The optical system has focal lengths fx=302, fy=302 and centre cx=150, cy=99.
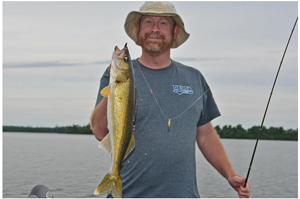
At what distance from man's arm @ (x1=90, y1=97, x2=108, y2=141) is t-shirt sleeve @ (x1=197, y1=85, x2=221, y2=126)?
142 cm

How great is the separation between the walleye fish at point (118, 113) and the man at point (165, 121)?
37cm


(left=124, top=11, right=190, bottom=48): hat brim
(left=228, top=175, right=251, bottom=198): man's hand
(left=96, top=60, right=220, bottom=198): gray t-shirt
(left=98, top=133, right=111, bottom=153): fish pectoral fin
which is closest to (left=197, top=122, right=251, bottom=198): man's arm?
(left=228, top=175, right=251, bottom=198): man's hand

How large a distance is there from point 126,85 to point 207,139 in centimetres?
184

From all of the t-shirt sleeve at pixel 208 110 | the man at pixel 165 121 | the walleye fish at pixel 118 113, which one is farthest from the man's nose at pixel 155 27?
the t-shirt sleeve at pixel 208 110

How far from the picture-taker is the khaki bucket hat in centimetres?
409

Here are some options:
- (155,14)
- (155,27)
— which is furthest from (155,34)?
(155,14)

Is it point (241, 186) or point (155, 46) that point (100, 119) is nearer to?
point (155, 46)

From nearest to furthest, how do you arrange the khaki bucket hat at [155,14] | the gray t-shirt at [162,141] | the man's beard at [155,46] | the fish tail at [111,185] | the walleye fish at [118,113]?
the walleye fish at [118,113] → the fish tail at [111,185] → the gray t-shirt at [162,141] → the man's beard at [155,46] → the khaki bucket hat at [155,14]

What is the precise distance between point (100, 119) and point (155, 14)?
1646 millimetres

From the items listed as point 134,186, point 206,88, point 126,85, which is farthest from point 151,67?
point 134,186

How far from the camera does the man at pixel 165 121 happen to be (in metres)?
3.48

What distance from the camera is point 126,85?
294cm

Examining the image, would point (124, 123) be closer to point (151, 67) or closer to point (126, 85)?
point (126, 85)

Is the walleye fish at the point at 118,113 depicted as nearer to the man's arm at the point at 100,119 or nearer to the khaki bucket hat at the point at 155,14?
the man's arm at the point at 100,119
